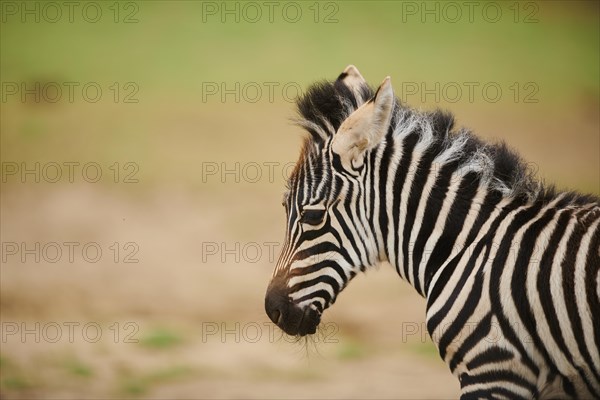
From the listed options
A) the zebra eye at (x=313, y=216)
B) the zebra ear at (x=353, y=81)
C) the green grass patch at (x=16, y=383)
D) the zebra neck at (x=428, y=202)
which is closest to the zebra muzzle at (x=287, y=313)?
the zebra eye at (x=313, y=216)

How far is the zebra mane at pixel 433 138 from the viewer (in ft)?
14.2

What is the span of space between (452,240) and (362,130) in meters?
0.77

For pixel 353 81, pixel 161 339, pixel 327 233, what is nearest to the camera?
pixel 327 233

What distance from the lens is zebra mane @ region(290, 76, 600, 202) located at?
432cm

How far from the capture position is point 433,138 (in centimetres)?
446

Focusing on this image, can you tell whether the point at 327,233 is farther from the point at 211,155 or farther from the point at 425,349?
the point at 211,155

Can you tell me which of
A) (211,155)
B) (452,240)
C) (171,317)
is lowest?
(171,317)

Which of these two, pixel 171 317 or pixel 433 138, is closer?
pixel 433 138

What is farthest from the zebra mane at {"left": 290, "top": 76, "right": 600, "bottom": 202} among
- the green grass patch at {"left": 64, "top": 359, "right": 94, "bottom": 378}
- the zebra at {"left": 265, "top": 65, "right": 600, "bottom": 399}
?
the green grass patch at {"left": 64, "top": 359, "right": 94, "bottom": 378}

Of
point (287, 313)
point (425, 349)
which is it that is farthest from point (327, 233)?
point (425, 349)

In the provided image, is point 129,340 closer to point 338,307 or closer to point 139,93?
point 338,307

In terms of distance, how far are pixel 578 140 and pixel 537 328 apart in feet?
35.6

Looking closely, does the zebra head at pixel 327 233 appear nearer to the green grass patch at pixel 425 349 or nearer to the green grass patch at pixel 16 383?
the green grass patch at pixel 16 383

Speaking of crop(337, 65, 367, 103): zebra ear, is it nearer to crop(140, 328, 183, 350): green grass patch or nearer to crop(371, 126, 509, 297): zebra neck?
crop(371, 126, 509, 297): zebra neck
